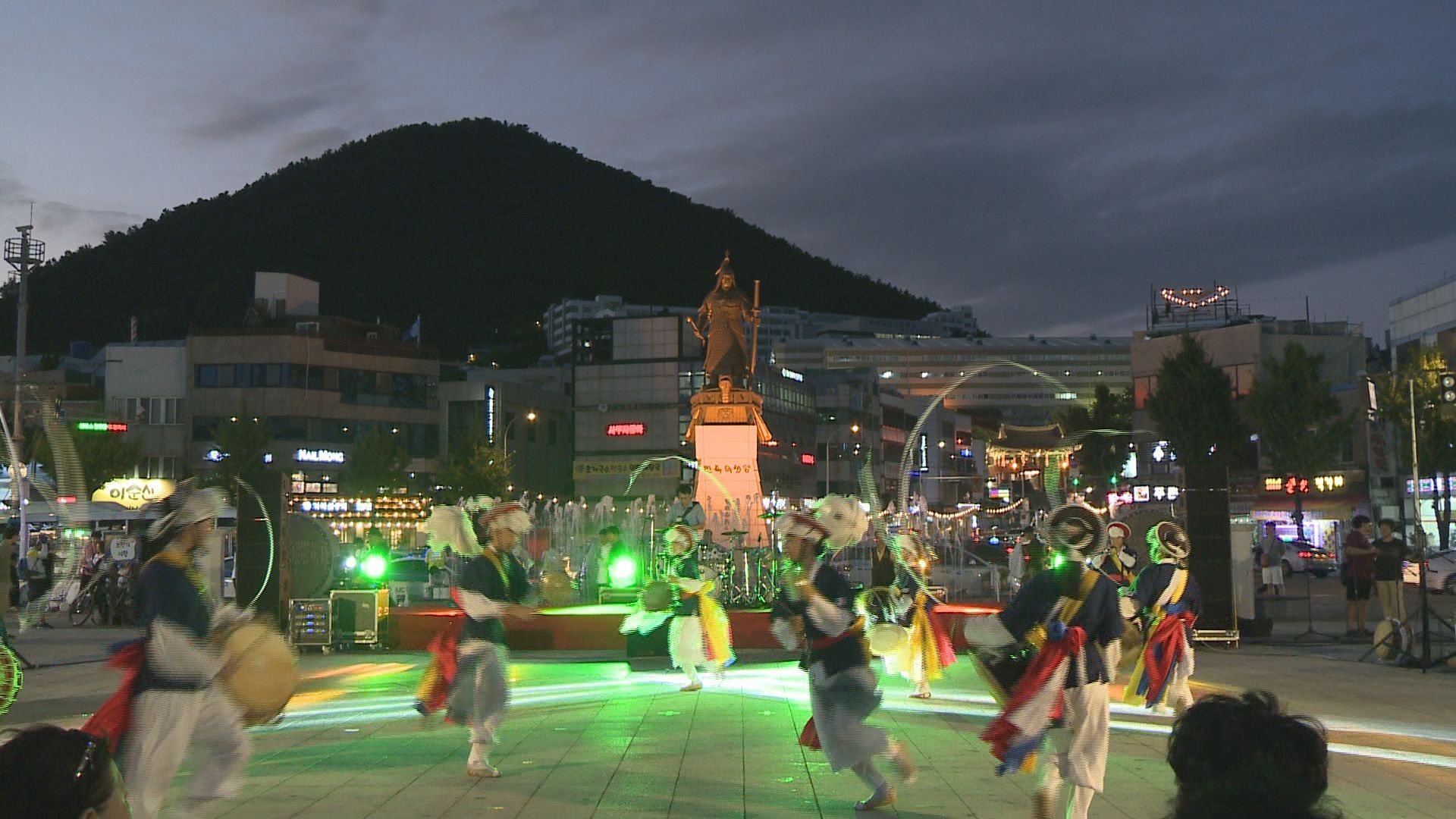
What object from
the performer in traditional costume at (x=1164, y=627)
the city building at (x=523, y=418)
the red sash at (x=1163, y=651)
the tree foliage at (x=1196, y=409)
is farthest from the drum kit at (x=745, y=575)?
the city building at (x=523, y=418)

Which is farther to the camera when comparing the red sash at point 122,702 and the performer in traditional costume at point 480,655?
the performer in traditional costume at point 480,655

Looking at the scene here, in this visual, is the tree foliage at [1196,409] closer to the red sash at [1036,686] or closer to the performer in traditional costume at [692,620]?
the performer in traditional costume at [692,620]

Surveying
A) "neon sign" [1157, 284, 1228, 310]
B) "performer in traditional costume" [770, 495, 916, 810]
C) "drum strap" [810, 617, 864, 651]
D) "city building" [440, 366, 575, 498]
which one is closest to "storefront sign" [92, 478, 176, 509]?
"city building" [440, 366, 575, 498]

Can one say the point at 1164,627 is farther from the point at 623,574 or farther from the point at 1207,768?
the point at 623,574

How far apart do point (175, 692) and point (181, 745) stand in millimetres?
274

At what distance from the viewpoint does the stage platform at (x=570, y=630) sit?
21.8 metres

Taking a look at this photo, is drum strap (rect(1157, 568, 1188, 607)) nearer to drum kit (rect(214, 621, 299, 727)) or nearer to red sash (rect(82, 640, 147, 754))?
drum kit (rect(214, 621, 299, 727))

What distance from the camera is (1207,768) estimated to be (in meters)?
2.87

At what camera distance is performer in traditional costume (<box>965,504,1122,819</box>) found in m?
8.12

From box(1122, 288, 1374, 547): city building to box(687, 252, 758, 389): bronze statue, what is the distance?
27757 millimetres

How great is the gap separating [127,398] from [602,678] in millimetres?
62687

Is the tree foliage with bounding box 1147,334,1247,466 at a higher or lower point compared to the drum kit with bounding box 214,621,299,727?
higher

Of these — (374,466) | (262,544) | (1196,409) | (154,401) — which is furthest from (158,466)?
(262,544)

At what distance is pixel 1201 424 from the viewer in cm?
Result: 6569
